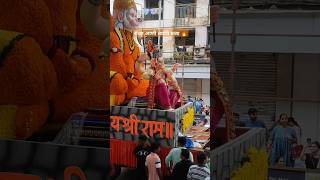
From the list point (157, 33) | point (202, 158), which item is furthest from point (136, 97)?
point (202, 158)

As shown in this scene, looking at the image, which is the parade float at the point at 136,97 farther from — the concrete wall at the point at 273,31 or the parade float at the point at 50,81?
the concrete wall at the point at 273,31

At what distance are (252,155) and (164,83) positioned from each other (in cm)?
265

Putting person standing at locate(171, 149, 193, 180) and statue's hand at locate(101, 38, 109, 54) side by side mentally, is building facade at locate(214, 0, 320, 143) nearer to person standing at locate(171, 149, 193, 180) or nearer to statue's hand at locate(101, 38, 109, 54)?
statue's hand at locate(101, 38, 109, 54)

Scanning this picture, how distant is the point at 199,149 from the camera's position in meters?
3.87

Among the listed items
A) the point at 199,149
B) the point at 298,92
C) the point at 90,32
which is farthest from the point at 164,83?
the point at 298,92

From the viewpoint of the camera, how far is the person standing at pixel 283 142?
2094mm

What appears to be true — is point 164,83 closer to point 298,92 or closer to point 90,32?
point 90,32

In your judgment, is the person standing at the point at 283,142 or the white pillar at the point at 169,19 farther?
the white pillar at the point at 169,19

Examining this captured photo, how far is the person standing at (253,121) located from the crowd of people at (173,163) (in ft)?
4.89

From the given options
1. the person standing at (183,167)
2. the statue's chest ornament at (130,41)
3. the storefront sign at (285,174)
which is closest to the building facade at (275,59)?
the storefront sign at (285,174)

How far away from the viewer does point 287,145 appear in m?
2.11

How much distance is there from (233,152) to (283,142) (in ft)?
0.79

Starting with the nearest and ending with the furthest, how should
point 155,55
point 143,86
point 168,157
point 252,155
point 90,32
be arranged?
1. point 252,155
2. point 90,32
3. point 168,157
4. point 155,55
5. point 143,86

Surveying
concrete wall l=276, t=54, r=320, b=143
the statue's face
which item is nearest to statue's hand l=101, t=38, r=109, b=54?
concrete wall l=276, t=54, r=320, b=143
